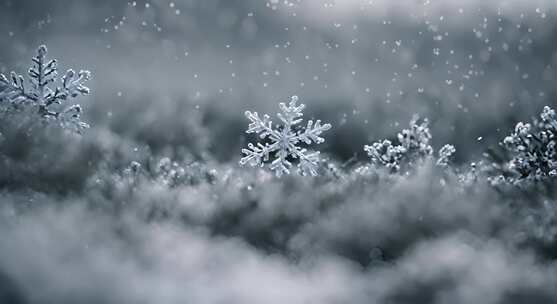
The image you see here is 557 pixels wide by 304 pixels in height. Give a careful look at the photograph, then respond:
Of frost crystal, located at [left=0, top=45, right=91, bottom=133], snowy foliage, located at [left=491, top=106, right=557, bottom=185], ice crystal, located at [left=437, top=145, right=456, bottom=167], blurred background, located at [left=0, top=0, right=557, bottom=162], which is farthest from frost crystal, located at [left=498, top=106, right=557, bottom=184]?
frost crystal, located at [left=0, top=45, right=91, bottom=133]

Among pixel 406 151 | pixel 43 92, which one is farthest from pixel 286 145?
pixel 43 92

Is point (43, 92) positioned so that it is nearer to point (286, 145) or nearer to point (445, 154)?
point (286, 145)

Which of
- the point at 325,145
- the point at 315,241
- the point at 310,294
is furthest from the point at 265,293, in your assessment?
the point at 325,145

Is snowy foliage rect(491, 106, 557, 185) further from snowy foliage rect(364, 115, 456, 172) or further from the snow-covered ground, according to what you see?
snowy foliage rect(364, 115, 456, 172)

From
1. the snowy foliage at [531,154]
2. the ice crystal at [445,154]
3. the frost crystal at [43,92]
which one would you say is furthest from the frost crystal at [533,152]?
the frost crystal at [43,92]

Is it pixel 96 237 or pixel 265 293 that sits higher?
pixel 96 237

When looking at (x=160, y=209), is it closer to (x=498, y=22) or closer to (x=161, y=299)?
(x=161, y=299)

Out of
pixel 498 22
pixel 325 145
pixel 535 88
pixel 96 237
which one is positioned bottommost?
pixel 96 237
